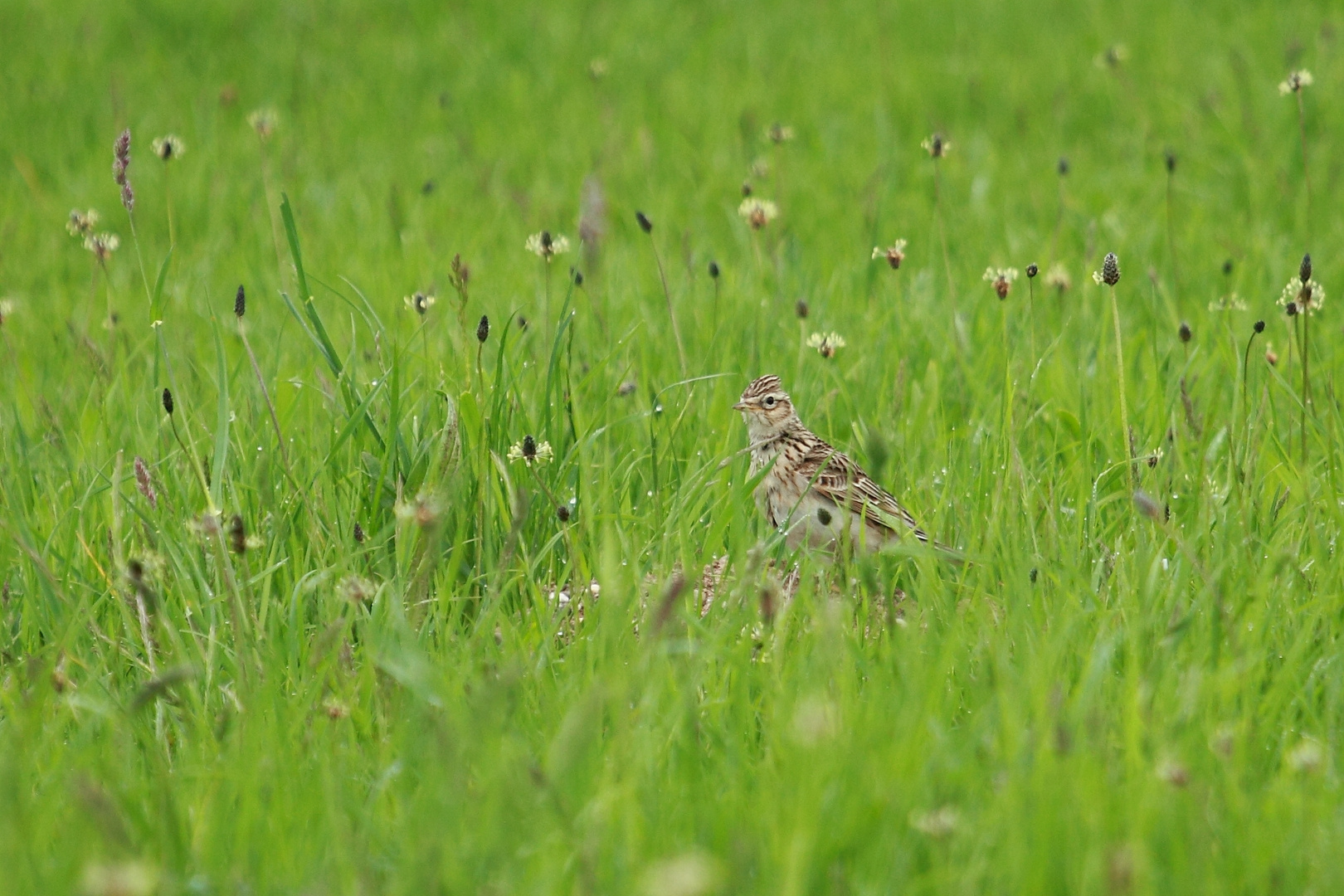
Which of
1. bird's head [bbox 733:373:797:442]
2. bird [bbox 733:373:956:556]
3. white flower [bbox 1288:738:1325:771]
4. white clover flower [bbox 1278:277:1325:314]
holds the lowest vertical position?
bird [bbox 733:373:956:556]

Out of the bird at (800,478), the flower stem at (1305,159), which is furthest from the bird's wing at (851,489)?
the flower stem at (1305,159)

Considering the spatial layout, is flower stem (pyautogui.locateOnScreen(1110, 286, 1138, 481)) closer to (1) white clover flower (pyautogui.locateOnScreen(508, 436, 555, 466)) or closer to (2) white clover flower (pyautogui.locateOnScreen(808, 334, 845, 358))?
(2) white clover flower (pyautogui.locateOnScreen(808, 334, 845, 358))

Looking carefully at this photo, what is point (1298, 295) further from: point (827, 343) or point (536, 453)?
point (536, 453)

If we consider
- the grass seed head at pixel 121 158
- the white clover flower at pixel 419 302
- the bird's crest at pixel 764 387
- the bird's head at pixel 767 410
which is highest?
the grass seed head at pixel 121 158

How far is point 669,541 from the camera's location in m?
4.25

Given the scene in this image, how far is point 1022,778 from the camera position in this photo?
2762 mm

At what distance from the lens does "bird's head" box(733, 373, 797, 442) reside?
5.26 metres

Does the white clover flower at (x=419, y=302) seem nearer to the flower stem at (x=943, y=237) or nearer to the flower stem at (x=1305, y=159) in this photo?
the flower stem at (x=943, y=237)

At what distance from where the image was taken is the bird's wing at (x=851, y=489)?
4750 mm

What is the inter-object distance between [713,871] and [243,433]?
130 inches

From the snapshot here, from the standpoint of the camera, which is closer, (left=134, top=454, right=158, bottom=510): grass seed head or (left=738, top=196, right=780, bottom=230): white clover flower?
(left=134, top=454, right=158, bottom=510): grass seed head

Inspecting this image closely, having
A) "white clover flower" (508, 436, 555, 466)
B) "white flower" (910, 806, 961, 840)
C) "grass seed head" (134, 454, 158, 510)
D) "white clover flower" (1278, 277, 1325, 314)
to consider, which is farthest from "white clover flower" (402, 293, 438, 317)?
"white flower" (910, 806, 961, 840)

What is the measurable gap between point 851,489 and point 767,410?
526 millimetres

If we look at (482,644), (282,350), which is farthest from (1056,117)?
(482,644)
